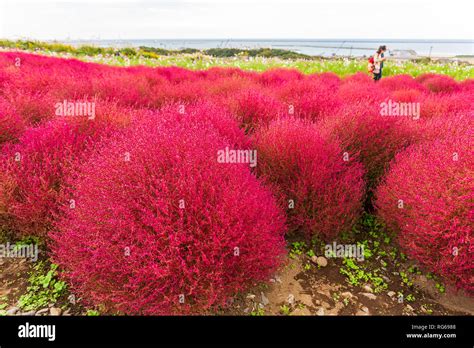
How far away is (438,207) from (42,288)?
3168mm

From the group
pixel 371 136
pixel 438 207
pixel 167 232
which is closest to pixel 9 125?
pixel 167 232

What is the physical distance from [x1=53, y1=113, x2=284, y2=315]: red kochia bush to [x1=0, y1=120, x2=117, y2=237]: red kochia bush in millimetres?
677

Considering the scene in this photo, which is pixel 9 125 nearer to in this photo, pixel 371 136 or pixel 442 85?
pixel 371 136

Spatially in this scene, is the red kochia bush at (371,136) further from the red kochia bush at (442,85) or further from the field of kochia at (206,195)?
the red kochia bush at (442,85)

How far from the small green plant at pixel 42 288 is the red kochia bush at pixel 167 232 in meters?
0.39

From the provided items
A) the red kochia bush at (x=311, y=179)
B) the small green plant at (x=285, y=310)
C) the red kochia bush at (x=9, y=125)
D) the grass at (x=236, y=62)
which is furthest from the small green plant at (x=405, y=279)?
the grass at (x=236, y=62)

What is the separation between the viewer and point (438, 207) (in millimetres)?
2357

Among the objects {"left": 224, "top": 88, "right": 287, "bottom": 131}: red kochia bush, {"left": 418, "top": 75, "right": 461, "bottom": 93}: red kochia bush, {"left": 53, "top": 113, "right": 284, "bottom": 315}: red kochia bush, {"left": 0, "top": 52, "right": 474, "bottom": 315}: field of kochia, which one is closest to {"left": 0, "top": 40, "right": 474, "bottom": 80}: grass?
{"left": 418, "top": 75, "right": 461, "bottom": 93}: red kochia bush

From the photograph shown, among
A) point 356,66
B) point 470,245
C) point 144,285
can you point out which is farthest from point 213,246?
point 356,66

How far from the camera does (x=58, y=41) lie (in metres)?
18.7

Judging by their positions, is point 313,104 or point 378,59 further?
point 378,59

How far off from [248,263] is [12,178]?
2282 mm

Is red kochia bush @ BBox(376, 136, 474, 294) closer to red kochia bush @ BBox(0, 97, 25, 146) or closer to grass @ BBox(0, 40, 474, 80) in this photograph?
red kochia bush @ BBox(0, 97, 25, 146)

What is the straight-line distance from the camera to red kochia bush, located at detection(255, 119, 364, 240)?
289 cm
